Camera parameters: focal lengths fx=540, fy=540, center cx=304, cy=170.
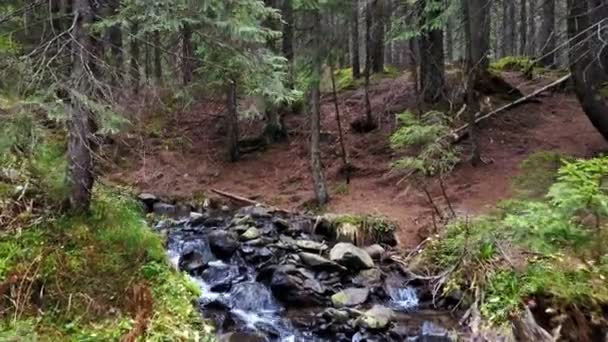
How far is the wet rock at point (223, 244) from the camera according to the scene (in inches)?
396

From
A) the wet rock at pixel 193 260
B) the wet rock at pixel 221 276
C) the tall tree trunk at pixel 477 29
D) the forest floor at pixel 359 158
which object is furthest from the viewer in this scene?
the forest floor at pixel 359 158

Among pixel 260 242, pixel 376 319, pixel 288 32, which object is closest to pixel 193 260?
pixel 260 242

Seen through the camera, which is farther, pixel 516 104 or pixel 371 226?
pixel 516 104

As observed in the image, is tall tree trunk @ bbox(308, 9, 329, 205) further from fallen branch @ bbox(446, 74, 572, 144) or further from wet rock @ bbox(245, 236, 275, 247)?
fallen branch @ bbox(446, 74, 572, 144)

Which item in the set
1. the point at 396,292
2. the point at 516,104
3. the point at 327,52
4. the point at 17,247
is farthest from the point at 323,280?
the point at 516,104

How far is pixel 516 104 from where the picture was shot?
51.7 feet

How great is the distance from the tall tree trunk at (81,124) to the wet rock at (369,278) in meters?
4.46

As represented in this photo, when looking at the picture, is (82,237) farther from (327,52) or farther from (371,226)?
(327,52)

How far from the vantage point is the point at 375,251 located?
33.3 feet

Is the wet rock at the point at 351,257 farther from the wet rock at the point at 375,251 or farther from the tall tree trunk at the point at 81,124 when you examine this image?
the tall tree trunk at the point at 81,124

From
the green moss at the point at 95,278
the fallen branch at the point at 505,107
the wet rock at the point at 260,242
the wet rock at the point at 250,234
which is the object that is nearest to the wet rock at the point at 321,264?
the wet rock at the point at 260,242

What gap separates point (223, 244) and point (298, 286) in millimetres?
2310

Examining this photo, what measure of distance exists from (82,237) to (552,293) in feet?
17.3

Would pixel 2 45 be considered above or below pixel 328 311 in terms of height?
above
